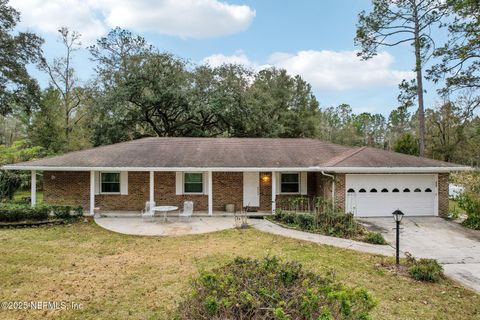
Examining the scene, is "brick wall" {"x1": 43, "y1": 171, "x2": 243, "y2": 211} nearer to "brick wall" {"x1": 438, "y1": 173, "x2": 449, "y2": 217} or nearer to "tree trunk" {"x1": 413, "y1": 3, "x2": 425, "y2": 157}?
"brick wall" {"x1": 438, "y1": 173, "x2": 449, "y2": 217}

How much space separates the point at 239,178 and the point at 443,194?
9625mm

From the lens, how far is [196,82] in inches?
1010

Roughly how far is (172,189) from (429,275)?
38.1 feet

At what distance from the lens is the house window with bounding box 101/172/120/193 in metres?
15.1

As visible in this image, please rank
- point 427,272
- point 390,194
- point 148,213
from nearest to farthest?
1. point 427,272
2. point 148,213
3. point 390,194

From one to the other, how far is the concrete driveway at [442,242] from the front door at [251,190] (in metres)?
5.09

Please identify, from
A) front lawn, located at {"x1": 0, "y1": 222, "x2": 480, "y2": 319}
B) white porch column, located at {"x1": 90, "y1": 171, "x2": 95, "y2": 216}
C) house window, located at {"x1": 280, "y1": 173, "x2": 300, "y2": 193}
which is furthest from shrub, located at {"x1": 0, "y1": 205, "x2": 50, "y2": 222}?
house window, located at {"x1": 280, "y1": 173, "x2": 300, "y2": 193}

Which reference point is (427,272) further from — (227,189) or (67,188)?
(67,188)

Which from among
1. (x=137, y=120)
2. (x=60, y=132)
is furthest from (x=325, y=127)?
(x=60, y=132)

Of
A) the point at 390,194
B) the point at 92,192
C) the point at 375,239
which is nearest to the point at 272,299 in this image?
the point at 375,239

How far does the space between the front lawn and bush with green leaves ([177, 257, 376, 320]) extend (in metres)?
1.52

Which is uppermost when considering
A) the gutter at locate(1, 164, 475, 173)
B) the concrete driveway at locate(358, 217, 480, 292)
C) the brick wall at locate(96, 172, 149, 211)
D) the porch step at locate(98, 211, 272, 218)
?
the gutter at locate(1, 164, 475, 173)

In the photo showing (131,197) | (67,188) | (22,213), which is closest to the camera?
(22,213)

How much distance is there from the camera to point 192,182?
1533 cm
